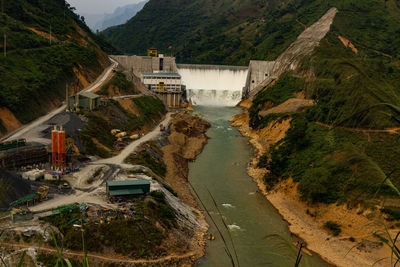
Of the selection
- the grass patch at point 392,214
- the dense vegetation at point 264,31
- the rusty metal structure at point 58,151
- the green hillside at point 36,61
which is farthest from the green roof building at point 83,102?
the dense vegetation at point 264,31

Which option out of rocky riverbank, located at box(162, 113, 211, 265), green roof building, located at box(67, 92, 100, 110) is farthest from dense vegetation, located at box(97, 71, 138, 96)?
rocky riverbank, located at box(162, 113, 211, 265)

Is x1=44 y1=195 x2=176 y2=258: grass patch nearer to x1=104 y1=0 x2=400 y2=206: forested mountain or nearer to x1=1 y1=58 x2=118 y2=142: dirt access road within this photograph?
x1=104 y1=0 x2=400 y2=206: forested mountain

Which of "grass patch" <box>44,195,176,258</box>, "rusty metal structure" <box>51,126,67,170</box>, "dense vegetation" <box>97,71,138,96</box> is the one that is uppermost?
"dense vegetation" <box>97,71,138,96</box>

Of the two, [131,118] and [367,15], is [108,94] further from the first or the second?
[367,15]

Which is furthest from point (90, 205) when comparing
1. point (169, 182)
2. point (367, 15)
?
point (367, 15)

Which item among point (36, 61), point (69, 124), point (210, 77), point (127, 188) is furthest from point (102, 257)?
point (210, 77)

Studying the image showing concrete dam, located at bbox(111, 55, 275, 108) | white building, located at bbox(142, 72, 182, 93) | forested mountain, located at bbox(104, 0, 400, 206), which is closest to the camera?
forested mountain, located at bbox(104, 0, 400, 206)
